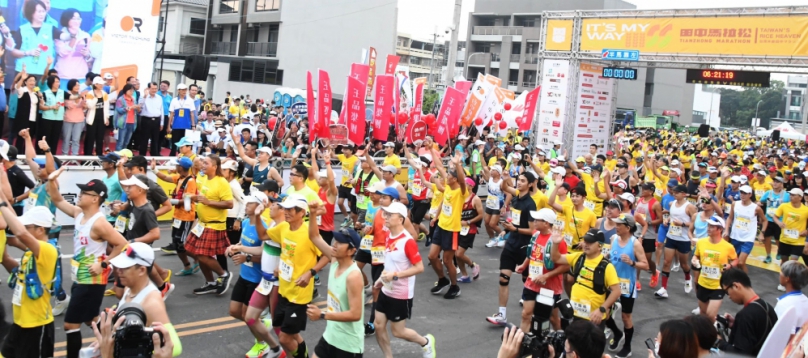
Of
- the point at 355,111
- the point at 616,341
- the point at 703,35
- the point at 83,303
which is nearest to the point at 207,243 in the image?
the point at 83,303

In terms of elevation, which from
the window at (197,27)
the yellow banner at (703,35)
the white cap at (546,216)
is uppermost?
the window at (197,27)

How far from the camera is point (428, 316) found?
882cm

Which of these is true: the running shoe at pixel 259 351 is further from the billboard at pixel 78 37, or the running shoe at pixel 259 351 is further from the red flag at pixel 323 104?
the billboard at pixel 78 37

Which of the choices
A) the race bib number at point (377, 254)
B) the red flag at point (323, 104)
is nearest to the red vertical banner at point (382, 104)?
the red flag at point (323, 104)

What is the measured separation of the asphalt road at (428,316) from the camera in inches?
292

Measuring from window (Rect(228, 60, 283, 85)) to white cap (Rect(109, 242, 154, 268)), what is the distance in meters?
41.0

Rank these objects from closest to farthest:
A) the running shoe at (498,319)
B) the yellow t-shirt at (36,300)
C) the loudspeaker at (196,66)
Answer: the yellow t-shirt at (36,300), the running shoe at (498,319), the loudspeaker at (196,66)

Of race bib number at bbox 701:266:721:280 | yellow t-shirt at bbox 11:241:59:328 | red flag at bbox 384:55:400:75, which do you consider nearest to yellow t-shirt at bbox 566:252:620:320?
race bib number at bbox 701:266:721:280

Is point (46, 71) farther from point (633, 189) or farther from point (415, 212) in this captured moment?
point (633, 189)

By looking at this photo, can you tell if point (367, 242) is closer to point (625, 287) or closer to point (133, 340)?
point (625, 287)

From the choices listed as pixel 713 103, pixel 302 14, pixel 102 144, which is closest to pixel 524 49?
pixel 302 14

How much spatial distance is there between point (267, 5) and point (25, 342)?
139ft

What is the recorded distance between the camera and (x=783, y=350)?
4.45 metres

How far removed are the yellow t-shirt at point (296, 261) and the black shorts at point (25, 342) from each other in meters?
1.93
